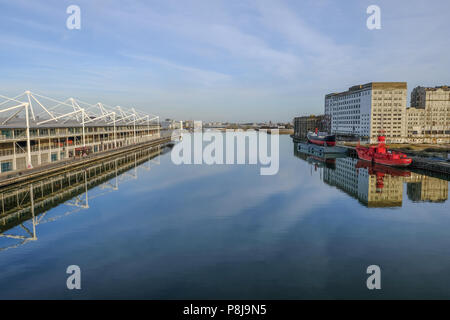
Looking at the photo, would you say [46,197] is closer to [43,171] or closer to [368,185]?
[43,171]

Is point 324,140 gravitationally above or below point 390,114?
below

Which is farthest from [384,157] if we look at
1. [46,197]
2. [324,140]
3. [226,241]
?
[46,197]

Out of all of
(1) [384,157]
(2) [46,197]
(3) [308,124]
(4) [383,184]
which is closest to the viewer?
(2) [46,197]

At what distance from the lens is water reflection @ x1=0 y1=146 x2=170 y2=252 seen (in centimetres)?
1923

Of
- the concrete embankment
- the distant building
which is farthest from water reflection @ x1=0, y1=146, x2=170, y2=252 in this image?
the distant building

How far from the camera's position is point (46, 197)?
88.2 ft

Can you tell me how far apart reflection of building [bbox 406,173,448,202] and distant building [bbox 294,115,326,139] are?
98.0 meters

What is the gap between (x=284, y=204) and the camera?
26375 millimetres

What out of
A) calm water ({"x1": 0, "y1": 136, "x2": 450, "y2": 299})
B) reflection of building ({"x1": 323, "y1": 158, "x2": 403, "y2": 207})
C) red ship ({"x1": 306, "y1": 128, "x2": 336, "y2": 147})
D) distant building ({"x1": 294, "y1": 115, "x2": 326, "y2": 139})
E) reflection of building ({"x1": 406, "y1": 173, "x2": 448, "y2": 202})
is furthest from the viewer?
distant building ({"x1": 294, "y1": 115, "x2": 326, "y2": 139})

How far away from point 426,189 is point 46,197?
40.6 m

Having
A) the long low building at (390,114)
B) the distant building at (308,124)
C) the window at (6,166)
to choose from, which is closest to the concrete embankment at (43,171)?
the window at (6,166)

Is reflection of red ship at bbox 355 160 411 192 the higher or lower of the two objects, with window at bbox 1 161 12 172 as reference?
lower

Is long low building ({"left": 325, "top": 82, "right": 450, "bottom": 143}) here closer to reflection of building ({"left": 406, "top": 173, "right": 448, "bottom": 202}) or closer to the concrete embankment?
reflection of building ({"left": 406, "top": 173, "right": 448, "bottom": 202})
